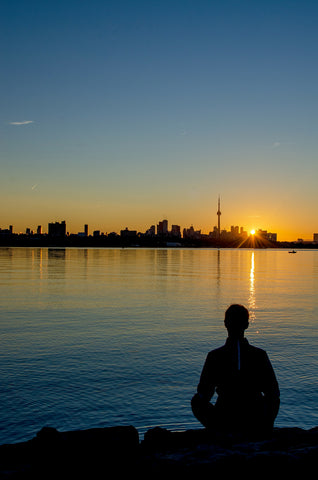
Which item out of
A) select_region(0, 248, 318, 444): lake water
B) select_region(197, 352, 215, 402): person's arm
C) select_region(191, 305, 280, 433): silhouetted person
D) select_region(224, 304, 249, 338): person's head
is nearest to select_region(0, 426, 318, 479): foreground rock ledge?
select_region(191, 305, 280, 433): silhouetted person

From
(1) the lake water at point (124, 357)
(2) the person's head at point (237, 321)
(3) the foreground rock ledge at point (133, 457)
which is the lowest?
(1) the lake water at point (124, 357)

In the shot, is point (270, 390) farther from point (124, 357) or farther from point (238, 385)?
point (124, 357)

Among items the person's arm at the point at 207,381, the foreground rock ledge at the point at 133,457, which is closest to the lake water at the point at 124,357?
the foreground rock ledge at the point at 133,457

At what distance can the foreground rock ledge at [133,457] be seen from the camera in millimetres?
4844

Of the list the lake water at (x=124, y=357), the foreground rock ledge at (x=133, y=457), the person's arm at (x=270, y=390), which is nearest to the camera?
the foreground rock ledge at (x=133, y=457)

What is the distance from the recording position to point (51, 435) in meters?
5.43

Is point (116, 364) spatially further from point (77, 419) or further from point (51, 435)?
point (51, 435)

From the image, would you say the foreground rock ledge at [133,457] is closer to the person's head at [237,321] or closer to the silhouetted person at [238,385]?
the silhouetted person at [238,385]

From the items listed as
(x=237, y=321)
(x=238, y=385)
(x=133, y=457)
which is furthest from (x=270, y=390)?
(x=133, y=457)

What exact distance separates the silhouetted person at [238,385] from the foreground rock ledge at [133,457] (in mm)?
248

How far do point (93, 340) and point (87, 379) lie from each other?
17.2ft

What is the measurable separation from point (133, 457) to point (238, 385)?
5.06 feet

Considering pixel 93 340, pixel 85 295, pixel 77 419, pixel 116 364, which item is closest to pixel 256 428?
pixel 77 419

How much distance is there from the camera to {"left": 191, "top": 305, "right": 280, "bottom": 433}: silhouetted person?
4926 mm
